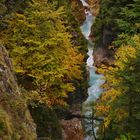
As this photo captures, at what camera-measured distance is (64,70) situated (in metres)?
25.7

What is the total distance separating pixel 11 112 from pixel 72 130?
18527 mm

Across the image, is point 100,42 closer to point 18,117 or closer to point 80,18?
point 80,18

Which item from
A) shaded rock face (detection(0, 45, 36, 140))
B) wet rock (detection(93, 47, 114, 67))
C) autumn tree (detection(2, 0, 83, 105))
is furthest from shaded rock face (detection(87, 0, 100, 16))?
shaded rock face (detection(0, 45, 36, 140))

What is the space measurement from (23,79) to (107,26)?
75.1 feet

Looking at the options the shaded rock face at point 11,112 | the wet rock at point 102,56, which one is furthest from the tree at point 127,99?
the wet rock at point 102,56

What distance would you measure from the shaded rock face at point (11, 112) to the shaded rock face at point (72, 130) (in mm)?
15882

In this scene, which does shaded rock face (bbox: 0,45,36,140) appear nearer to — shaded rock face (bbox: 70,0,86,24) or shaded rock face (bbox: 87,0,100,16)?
shaded rock face (bbox: 70,0,86,24)

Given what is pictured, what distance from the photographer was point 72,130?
32281mm

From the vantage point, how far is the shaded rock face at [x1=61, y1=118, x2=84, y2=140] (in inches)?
1245

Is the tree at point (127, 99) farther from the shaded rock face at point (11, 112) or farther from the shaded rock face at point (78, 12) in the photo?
the shaded rock face at point (78, 12)

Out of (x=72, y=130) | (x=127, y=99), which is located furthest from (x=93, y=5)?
(x=127, y=99)

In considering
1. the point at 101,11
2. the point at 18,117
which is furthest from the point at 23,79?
the point at 101,11

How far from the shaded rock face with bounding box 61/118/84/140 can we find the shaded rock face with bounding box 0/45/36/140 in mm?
15882

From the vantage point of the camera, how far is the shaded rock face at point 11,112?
1212cm
